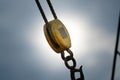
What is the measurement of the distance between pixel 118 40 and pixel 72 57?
256 inches

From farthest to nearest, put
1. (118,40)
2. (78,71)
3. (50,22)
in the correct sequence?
(118,40), (50,22), (78,71)

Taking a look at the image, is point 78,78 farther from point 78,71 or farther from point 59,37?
point 59,37

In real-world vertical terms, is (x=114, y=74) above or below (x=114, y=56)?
below

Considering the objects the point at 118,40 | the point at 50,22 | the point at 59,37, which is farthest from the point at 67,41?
the point at 118,40

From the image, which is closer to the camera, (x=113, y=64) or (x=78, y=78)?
(x=78, y=78)

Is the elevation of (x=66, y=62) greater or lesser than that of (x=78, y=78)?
greater

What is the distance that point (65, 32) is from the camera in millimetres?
4152

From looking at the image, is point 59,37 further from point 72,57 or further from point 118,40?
point 118,40

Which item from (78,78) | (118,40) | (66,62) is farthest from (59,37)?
(118,40)

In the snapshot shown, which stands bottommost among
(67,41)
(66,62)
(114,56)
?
(114,56)

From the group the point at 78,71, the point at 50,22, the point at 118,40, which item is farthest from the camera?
the point at 118,40

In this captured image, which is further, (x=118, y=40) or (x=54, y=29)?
(x=118, y=40)

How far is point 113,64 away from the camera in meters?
10.4

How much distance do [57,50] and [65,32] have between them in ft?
1.06
